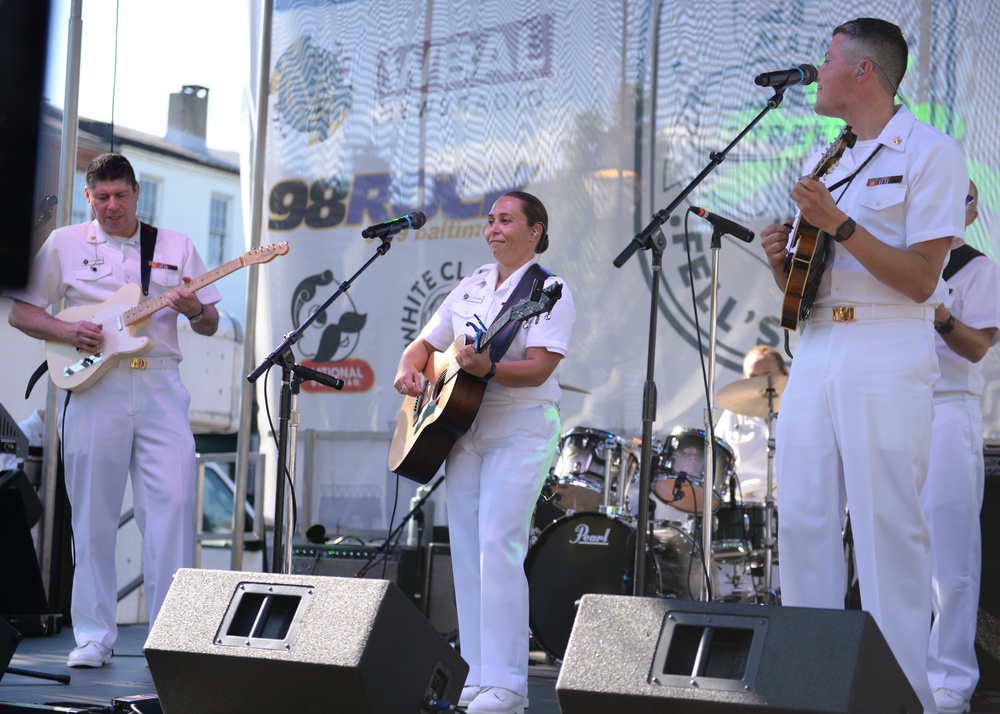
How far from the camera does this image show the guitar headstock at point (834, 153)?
2992mm

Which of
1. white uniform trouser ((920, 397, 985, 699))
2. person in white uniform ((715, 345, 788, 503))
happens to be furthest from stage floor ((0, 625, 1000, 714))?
person in white uniform ((715, 345, 788, 503))

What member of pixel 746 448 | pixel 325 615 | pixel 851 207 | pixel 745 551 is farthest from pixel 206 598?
pixel 746 448

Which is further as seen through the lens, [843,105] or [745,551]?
[745,551]

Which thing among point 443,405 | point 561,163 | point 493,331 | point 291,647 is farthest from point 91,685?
point 561,163

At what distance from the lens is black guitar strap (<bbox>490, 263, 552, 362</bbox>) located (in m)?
3.79

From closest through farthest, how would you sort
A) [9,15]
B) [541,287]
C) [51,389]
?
[9,15]
[541,287]
[51,389]

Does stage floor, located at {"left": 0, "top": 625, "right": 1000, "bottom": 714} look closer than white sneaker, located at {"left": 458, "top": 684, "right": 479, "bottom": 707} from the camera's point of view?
Yes

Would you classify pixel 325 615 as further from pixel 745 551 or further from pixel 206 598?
pixel 745 551

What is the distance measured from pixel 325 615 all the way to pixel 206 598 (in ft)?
1.21

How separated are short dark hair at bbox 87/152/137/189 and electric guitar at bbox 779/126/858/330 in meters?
2.93

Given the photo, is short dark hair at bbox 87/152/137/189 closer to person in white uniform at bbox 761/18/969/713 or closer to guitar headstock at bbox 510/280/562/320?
guitar headstock at bbox 510/280/562/320

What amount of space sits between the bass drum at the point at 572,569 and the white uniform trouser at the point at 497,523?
1346mm

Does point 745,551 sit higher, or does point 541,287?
point 541,287

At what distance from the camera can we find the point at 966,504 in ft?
13.1
